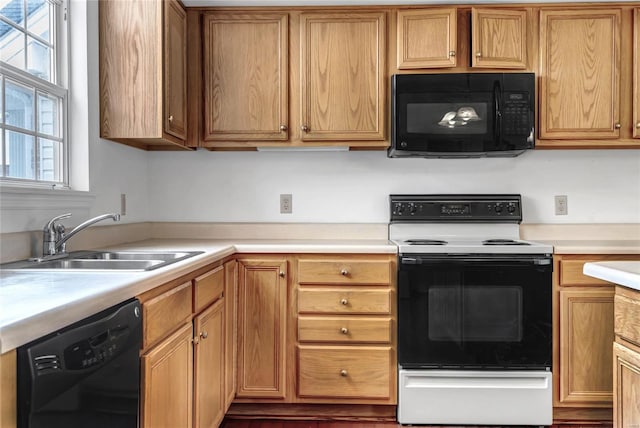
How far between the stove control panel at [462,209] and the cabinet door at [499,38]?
2.45 feet

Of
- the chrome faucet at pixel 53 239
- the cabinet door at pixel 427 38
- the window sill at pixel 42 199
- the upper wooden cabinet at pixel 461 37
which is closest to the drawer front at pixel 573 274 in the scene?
the upper wooden cabinet at pixel 461 37

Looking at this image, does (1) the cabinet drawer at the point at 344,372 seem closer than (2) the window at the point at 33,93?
No

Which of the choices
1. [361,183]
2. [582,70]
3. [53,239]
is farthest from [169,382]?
[582,70]

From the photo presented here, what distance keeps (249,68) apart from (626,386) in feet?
7.07

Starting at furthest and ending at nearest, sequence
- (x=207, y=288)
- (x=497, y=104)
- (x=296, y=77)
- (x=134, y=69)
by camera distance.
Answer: (x=296, y=77) → (x=497, y=104) → (x=134, y=69) → (x=207, y=288)

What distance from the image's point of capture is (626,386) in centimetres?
139

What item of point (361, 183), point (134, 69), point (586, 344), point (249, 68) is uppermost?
point (249, 68)

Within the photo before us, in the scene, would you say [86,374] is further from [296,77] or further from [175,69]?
[296,77]

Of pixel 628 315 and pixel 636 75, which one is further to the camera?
pixel 636 75

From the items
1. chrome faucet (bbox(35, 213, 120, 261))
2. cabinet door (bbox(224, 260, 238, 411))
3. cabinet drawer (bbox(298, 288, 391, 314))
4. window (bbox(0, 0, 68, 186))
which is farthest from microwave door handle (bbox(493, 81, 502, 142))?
window (bbox(0, 0, 68, 186))

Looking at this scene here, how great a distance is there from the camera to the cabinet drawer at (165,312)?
126 centimetres

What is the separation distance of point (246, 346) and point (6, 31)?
1674 millimetres

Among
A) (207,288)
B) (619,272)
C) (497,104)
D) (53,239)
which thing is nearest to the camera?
(619,272)

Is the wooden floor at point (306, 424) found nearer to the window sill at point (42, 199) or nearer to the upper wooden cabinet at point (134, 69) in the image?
the window sill at point (42, 199)
